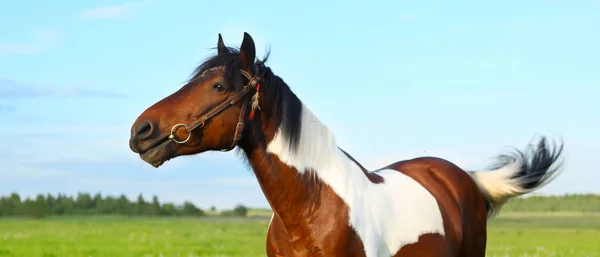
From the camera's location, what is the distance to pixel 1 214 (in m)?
38.4

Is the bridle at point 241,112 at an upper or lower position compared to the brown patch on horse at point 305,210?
upper

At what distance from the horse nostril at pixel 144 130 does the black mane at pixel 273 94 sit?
0.51 m

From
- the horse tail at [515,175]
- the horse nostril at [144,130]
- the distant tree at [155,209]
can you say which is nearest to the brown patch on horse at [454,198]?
the horse tail at [515,175]

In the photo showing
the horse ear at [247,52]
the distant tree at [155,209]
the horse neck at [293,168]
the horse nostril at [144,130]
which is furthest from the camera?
the distant tree at [155,209]

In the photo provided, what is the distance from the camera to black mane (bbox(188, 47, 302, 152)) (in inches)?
212

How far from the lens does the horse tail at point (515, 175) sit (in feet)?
27.9

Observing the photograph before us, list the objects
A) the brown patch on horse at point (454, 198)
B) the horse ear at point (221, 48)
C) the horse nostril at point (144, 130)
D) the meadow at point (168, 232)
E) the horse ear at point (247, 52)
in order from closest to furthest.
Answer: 1. the horse nostril at point (144, 130)
2. the horse ear at point (247, 52)
3. the horse ear at point (221, 48)
4. the brown patch on horse at point (454, 198)
5. the meadow at point (168, 232)

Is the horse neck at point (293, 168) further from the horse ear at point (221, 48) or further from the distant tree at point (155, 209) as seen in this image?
the distant tree at point (155, 209)

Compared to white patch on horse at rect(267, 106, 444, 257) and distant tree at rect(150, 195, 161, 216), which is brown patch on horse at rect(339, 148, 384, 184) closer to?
white patch on horse at rect(267, 106, 444, 257)

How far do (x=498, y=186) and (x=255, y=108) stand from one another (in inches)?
167

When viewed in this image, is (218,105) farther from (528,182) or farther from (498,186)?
(528,182)

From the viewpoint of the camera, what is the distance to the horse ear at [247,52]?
530cm

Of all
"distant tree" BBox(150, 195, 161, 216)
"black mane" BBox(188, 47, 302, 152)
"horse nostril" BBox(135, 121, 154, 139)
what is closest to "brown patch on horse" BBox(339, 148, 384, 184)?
"black mane" BBox(188, 47, 302, 152)

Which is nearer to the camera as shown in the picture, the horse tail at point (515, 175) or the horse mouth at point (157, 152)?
the horse mouth at point (157, 152)
